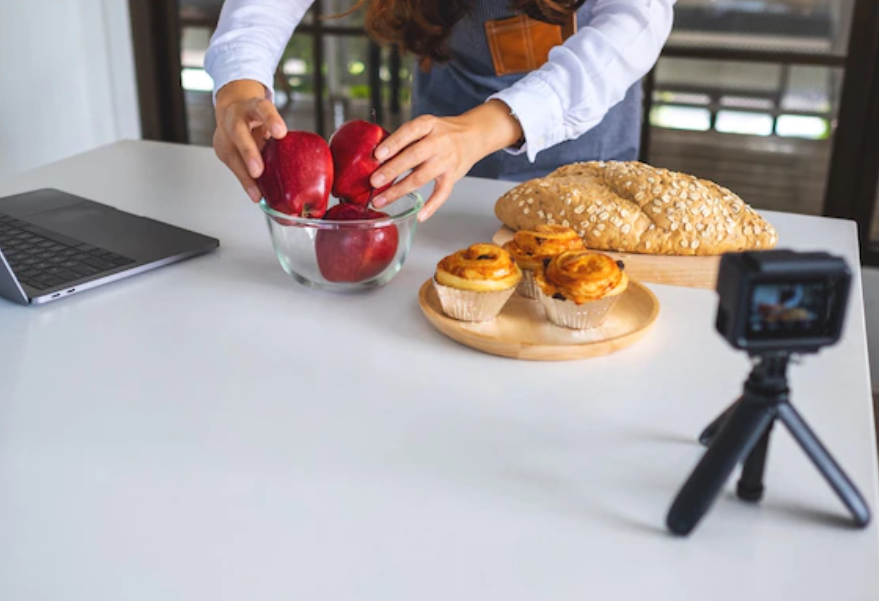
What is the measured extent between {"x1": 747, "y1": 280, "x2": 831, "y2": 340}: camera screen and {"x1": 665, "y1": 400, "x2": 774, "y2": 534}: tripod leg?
7 centimetres

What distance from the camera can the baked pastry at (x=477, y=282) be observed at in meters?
0.88

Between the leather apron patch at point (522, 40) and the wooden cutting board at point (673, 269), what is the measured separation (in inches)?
19.6

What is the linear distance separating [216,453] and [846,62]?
216 cm

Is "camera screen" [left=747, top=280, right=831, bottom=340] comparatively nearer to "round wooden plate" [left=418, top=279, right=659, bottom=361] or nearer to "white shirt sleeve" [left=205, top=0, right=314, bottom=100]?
"round wooden plate" [left=418, top=279, right=659, bottom=361]

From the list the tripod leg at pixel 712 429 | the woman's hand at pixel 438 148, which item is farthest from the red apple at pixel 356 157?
the tripod leg at pixel 712 429

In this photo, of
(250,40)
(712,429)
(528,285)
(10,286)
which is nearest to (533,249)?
(528,285)

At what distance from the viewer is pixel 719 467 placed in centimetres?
62

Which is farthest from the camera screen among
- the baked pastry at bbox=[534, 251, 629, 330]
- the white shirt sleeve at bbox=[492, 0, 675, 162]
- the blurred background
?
the blurred background

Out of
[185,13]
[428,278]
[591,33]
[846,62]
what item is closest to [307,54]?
[185,13]

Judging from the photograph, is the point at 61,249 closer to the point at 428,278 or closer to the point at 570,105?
the point at 428,278

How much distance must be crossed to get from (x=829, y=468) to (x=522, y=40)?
1.04 m

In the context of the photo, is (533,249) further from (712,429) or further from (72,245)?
(72,245)

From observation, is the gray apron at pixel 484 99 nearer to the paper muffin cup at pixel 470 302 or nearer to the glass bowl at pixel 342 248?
the glass bowl at pixel 342 248

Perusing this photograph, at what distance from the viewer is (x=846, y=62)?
7.62 ft
